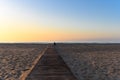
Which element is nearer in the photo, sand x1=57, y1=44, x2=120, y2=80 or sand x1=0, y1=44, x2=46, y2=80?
sand x1=57, y1=44, x2=120, y2=80

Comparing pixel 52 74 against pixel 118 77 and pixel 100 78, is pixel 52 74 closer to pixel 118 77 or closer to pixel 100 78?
pixel 100 78

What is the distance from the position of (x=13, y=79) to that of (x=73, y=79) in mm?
4507

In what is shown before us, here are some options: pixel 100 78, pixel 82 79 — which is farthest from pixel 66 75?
pixel 100 78

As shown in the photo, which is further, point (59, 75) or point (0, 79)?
point (0, 79)

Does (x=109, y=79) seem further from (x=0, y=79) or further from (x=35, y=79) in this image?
(x=0, y=79)

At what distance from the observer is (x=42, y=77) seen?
12.2 m

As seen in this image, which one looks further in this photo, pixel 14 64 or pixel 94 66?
pixel 14 64

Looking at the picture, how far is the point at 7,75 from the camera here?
15.9 meters

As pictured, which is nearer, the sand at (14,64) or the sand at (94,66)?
the sand at (94,66)

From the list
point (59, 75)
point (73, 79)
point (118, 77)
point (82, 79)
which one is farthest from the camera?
point (118, 77)

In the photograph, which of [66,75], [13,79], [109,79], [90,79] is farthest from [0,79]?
[109,79]

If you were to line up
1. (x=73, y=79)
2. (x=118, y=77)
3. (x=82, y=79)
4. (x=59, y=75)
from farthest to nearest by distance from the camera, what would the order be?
(x=118, y=77), (x=82, y=79), (x=59, y=75), (x=73, y=79)

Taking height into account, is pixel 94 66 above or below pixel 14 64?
below

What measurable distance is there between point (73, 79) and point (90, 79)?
3337 mm
